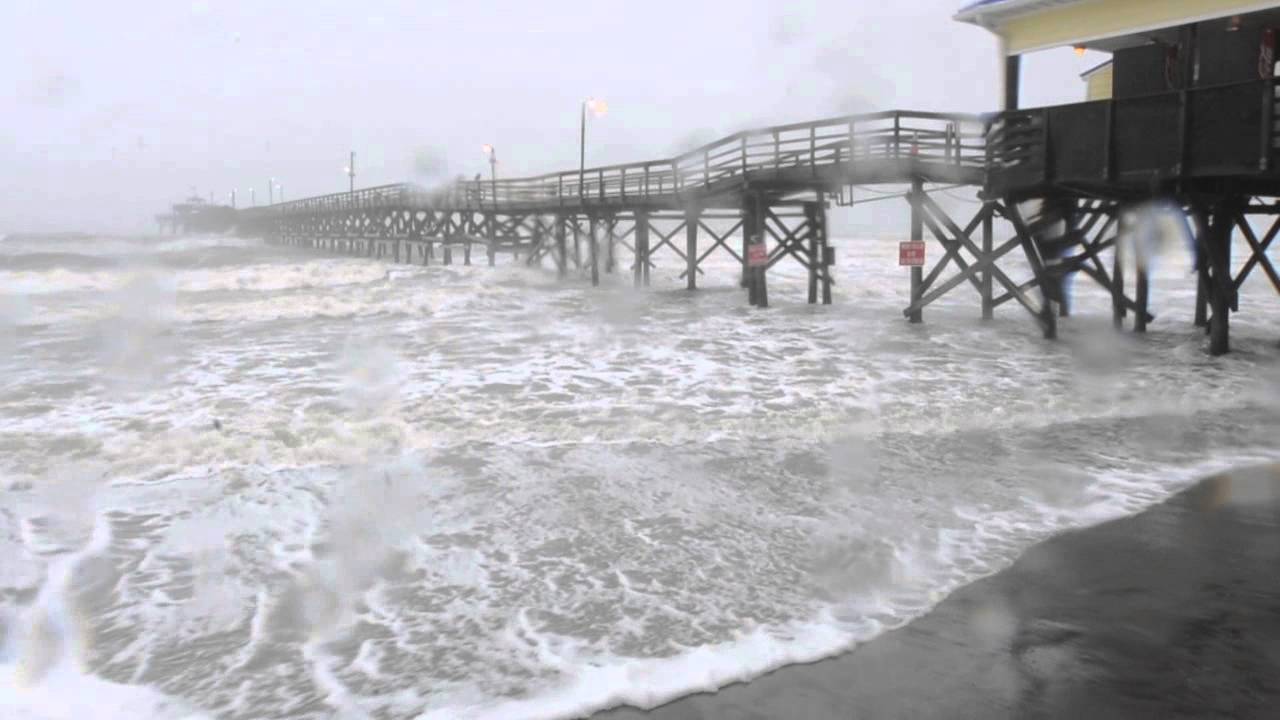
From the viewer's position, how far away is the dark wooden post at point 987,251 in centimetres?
1609

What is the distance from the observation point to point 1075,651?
4004 millimetres

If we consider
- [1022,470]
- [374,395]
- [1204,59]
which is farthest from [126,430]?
[1204,59]

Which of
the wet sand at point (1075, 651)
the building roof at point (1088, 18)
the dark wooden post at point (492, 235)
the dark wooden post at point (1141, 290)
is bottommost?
the wet sand at point (1075, 651)

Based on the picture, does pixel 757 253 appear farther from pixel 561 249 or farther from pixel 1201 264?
pixel 561 249

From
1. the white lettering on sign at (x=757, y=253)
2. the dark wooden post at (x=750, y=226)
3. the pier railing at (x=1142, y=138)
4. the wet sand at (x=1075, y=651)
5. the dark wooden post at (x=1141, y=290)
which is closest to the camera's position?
the wet sand at (x=1075, y=651)

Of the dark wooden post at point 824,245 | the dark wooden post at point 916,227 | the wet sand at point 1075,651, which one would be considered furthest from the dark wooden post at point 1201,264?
the wet sand at point 1075,651

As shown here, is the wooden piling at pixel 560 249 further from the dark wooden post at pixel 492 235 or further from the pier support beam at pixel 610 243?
the dark wooden post at pixel 492 235

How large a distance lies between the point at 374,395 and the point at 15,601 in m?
5.70

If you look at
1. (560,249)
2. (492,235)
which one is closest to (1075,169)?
(560,249)

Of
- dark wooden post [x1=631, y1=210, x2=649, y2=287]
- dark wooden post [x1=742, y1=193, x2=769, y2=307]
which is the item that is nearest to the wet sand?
dark wooden post [x1=742, y1=193, x2=769, y2=307]

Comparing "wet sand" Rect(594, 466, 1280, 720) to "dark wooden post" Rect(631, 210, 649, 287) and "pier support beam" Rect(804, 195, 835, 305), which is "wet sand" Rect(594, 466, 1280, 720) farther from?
"dark wooden post" Rect(631, 210, 649, 287)

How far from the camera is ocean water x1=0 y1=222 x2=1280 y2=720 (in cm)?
409

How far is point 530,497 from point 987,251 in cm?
1278

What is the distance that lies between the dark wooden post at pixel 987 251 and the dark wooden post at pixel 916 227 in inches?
43.9
